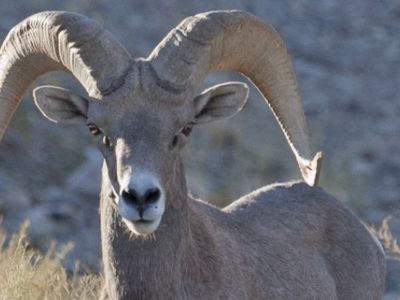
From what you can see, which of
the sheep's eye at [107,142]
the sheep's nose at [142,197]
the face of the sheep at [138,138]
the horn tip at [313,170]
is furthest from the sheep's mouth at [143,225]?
the horn tip at [313,170]

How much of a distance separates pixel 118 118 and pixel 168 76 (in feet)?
1.57

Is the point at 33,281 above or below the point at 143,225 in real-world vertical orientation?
below

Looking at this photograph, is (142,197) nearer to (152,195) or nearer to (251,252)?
(152,195)

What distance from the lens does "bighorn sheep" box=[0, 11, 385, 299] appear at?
28.0ft

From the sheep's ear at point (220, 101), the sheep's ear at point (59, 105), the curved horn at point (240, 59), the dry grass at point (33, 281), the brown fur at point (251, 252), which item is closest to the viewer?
the brown fur at point (251, 252)

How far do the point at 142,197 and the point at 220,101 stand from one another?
1.55 metres

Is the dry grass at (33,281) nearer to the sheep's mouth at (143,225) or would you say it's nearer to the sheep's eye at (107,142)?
the sheep's eye at (107,142)

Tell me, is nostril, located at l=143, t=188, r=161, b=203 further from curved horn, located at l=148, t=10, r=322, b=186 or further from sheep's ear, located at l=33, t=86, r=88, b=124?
sheep's ear, located at l=33, t=86, r=88, b=124

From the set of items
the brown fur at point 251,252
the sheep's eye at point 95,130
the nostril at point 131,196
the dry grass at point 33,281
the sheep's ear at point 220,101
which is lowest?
the dry grass at point 33,281

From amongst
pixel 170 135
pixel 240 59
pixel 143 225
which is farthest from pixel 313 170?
pixel 143 225

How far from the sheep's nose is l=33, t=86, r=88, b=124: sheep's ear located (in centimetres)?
117

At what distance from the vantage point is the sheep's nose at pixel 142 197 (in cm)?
800

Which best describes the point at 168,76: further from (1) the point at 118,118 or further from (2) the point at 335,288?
(2) the point at 335,288

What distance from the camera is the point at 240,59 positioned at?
31.9 feet
